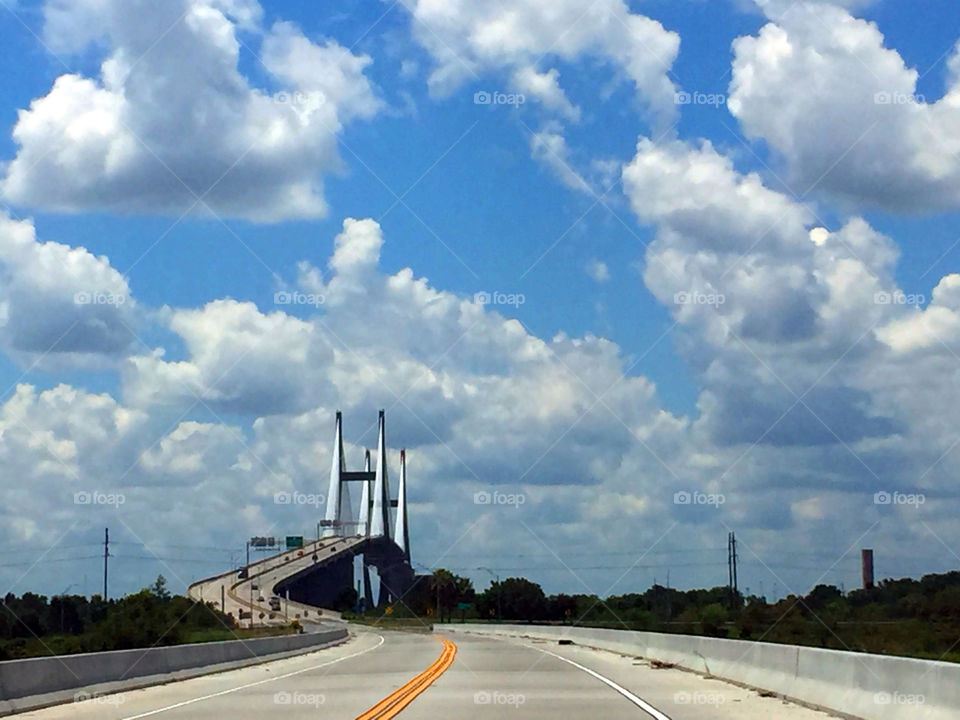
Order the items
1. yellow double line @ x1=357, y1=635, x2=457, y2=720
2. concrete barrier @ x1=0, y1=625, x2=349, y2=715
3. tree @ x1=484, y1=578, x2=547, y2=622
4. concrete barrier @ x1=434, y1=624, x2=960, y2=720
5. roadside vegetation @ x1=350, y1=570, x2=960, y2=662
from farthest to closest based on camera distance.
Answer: tree @ x1=484, y1=578, x2=547, y2=622, roadside vegetation @ x1=350, y1=570, x2=960, y2=662, concrete barrier @ x1=0, y1=625, x2=349, y2=715, yellow double line @ x1=357, y1=635, x2=457, y2=720, concrete barrier @ x1=434, y1=624, x2=960, y2=720

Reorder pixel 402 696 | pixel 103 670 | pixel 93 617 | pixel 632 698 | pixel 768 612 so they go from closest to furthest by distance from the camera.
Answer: pixel 632 698, pixel 402 696, pixel 103 670, pixel 768 612, pixel 93 617

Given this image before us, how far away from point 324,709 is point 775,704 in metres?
7.16

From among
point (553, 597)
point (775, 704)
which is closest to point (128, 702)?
point (775, 704)

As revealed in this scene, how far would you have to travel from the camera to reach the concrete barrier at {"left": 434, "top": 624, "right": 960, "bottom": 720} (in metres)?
15.3

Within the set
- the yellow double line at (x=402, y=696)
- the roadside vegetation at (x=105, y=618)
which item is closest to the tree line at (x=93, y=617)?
the roadside vegetation at (x=105, y=618)

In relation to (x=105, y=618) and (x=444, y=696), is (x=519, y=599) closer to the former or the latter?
(x=105, y=618)

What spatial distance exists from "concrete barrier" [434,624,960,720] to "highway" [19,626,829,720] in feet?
1.43

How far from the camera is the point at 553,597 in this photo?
624ft

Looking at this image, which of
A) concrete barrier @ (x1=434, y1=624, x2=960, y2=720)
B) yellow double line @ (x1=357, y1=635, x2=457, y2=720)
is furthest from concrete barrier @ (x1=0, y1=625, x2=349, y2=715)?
concrete barrier @ (x1=434, y1=624, x2=960, y2=720)

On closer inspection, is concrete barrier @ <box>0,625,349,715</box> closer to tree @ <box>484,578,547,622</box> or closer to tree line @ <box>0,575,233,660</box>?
tree line @ <box>0,575,233,660</box>

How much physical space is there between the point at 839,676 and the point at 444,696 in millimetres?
7285

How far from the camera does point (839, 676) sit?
19688mm

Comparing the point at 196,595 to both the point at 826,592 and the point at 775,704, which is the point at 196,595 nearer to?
the point at 826,592

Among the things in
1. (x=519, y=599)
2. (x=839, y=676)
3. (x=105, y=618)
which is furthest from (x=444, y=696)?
(x=519, y=599)
